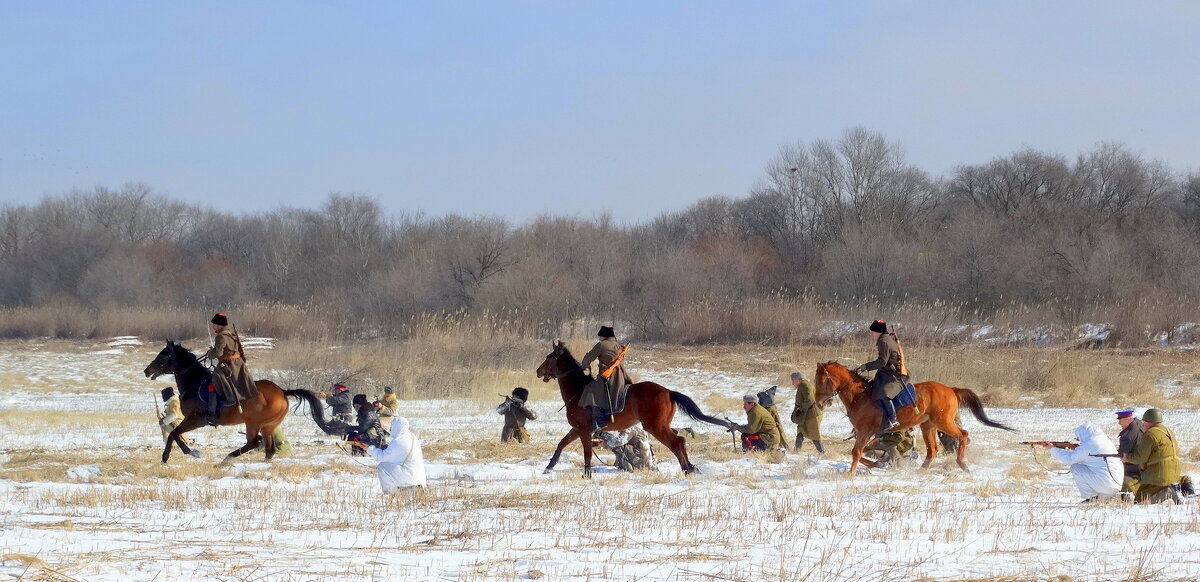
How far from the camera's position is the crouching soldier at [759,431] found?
45.9 ft

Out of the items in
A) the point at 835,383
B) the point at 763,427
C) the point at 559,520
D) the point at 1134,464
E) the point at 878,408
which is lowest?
the point at 559,520

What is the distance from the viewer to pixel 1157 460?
9.55 metres

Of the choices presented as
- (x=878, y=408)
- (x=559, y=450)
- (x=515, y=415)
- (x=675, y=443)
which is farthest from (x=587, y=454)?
(x=878, y=408)

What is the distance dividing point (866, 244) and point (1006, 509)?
37962 millimetres

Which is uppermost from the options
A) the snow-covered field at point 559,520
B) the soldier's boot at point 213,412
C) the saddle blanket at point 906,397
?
the saddle blanket at point 906,397

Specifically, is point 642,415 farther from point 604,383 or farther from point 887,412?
point 887,412

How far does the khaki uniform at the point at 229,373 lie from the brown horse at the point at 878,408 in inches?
266

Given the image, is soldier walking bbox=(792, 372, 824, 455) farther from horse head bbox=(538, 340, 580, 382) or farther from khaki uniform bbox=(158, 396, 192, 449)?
khaki uniform bbox=(158, 396, 192, 449)

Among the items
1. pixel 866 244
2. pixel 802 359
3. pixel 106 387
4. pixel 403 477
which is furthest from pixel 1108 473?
pixel 866 244

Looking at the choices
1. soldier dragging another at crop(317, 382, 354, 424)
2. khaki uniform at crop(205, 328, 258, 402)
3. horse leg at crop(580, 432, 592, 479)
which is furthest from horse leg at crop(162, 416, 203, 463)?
horse leg at crop(580, 432, 592, 479)

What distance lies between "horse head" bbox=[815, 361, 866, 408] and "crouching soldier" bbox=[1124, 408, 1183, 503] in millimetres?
3670

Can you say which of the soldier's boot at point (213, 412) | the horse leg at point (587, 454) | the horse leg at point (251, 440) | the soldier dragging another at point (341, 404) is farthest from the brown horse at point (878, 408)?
the soldier's boot at point (213, 412)

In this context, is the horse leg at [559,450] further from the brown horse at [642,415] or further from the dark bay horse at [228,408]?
the dark bay horse at [228,408]

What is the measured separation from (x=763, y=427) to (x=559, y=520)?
575 centimetres
